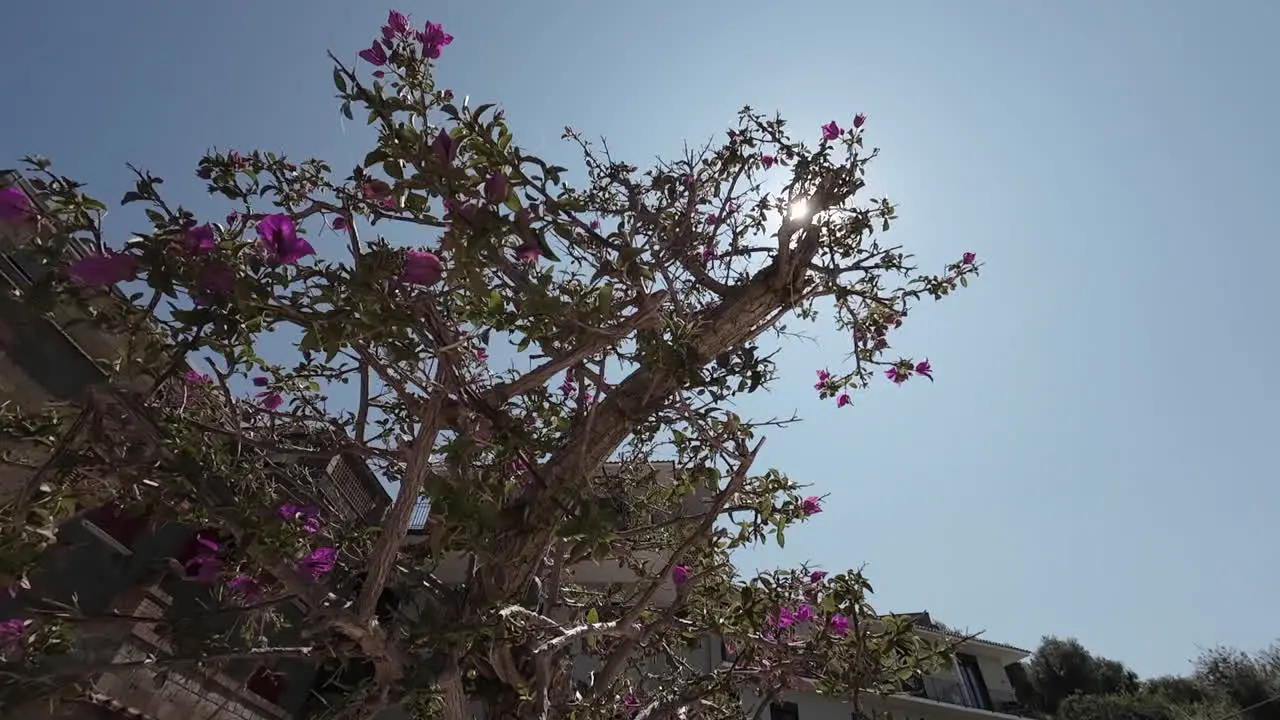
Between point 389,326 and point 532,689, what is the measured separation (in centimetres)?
185

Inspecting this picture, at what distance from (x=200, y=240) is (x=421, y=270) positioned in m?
0.65

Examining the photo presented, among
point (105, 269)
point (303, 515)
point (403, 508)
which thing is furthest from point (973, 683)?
point (105, 269)

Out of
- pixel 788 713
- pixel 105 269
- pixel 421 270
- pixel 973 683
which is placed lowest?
pixel 105 269

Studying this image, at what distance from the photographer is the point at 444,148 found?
196cm

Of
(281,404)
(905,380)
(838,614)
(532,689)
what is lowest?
(532,689)

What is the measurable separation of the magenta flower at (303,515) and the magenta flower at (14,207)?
132cm

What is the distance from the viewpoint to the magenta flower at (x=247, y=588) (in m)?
3.04

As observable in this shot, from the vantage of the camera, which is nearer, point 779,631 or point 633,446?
point 779,631

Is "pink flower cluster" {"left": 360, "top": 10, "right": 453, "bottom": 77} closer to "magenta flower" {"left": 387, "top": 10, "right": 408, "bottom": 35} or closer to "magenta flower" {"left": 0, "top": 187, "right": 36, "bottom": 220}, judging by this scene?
"magenta flower" {"left": 387, "top": 10, "right": 408, "bottom": 35}

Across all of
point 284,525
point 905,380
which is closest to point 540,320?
point 284,525

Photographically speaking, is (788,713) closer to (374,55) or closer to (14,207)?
(374,55)

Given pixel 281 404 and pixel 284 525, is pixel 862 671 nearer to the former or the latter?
pixel 284 525

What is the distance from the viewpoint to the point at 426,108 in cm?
221

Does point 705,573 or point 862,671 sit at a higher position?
point 705,573
